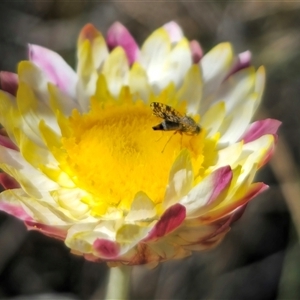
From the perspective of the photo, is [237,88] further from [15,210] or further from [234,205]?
[15,210]

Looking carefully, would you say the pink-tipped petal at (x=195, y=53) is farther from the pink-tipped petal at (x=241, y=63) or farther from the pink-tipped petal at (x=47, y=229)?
the pink-tipped petal at (x=47, y=229)

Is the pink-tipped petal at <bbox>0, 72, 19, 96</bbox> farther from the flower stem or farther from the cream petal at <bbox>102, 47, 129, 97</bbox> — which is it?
the flower stem

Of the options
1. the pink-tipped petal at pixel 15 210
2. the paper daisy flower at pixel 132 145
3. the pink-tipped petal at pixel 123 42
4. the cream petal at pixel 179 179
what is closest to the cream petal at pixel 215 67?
the paper daisy flower at pixel 132 145

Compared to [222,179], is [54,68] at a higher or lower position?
higher

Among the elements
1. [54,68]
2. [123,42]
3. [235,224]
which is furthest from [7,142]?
[235,224]

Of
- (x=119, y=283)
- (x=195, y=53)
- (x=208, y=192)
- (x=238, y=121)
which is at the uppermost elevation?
(x=195, y=53)
